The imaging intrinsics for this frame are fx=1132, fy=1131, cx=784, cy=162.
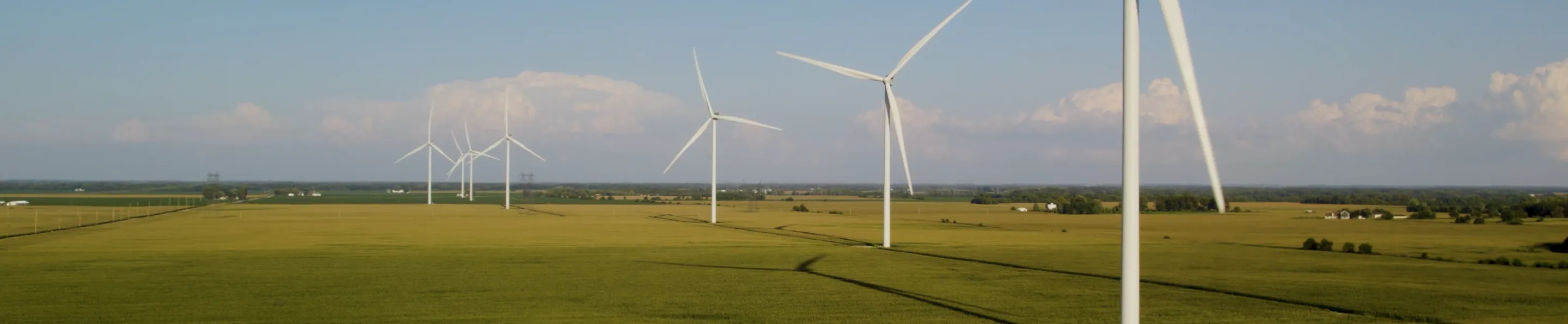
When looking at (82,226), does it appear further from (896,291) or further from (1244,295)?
(1244,295)

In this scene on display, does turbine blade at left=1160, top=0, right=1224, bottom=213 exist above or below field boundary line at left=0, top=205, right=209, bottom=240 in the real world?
above

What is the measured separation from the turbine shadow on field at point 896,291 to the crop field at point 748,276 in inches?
5.6

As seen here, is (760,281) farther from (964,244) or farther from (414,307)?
(964,244)

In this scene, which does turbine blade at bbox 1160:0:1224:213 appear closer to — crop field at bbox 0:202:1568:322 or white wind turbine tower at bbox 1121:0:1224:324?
white wind turbine tower at bbox 1121:0:1224:324

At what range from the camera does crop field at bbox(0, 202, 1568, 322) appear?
2584 centimetres

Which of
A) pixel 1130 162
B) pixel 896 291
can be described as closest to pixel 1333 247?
pixel 896 291

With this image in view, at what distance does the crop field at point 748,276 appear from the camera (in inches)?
1017

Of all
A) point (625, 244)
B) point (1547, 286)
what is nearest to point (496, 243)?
A: point (625, 244)

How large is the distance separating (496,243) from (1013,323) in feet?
132

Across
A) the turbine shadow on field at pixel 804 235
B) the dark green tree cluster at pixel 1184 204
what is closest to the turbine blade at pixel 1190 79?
the turbine shadow on field at pixel 804 235

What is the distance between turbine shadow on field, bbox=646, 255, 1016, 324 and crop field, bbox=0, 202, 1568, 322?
14cm

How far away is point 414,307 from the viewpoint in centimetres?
2680

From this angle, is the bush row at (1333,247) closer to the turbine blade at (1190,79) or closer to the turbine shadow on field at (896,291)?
the turbine shadow on field at (896,291)

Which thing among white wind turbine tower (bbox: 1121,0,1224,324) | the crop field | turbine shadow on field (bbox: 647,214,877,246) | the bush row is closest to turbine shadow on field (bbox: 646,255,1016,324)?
the crop field
